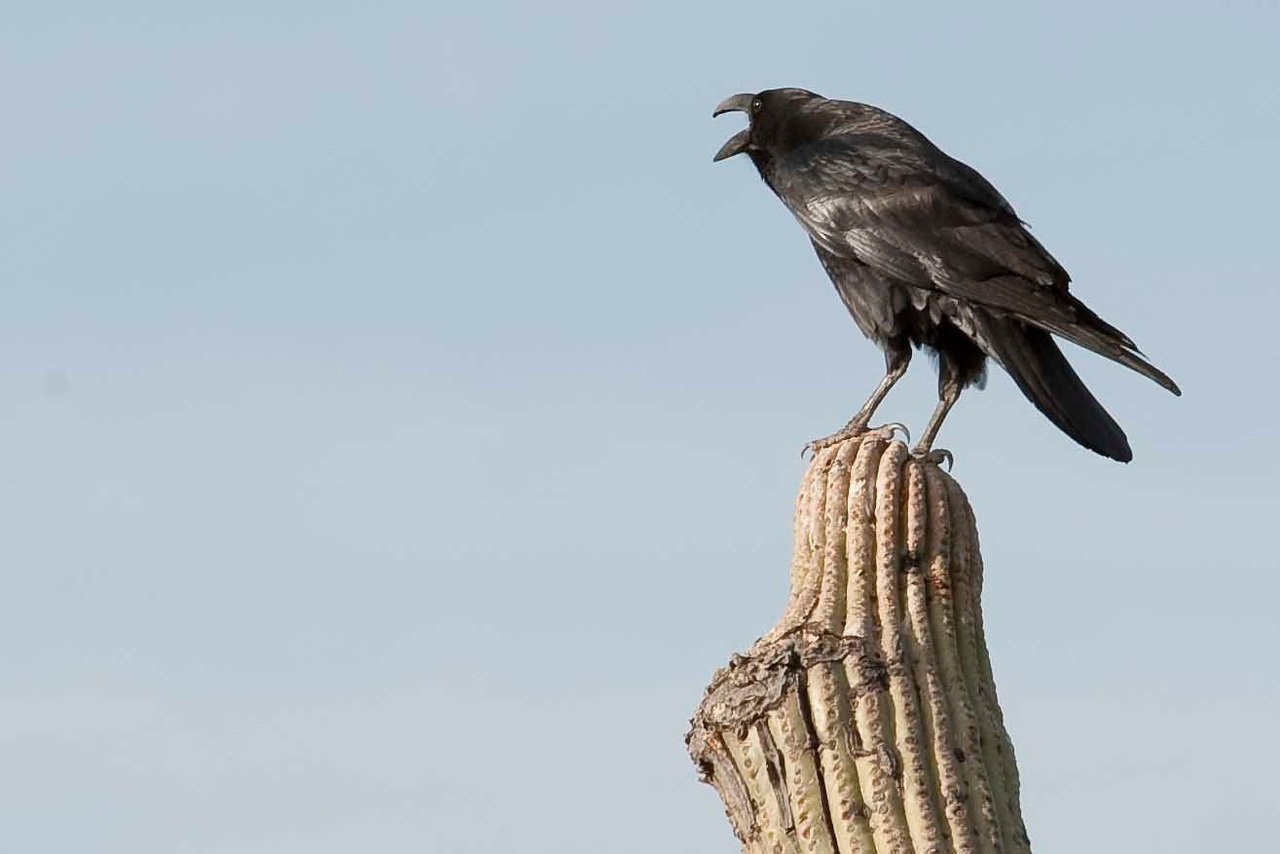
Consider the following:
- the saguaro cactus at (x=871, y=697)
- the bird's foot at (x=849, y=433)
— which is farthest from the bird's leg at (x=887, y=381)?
the saguaro cactus at (x=871, y=697)

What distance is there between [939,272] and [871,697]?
3.71 m

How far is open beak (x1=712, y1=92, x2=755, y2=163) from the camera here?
1025 cm

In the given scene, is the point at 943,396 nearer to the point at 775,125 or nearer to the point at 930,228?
the point at 930,228

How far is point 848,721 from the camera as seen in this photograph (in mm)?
5238

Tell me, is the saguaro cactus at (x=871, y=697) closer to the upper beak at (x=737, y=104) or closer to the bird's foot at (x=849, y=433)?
the bird's foot at (x=849, y=433)

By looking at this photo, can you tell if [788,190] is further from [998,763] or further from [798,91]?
[998,763]

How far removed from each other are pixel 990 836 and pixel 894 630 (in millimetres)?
663

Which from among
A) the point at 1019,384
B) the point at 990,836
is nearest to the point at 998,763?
the point at 990,836

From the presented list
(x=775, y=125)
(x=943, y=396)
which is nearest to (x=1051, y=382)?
(x=943, y=396)

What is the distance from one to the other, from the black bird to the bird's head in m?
0.18

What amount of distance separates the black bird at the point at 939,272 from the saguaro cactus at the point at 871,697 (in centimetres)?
187

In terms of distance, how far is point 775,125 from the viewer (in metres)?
10.2


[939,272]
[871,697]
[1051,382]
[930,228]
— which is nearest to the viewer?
[871,697]

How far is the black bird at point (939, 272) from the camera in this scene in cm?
795
